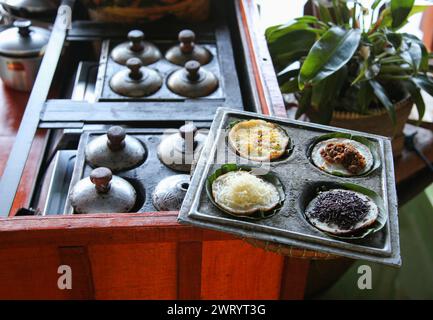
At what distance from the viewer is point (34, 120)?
1967 mm

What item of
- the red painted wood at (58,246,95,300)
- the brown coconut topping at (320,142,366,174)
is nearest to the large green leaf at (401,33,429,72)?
the brown coconut topping at (320,142,366,174)

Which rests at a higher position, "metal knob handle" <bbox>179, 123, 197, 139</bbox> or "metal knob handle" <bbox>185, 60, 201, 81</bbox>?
"metal knob handle" <bbox>185, 60, 201, 81</bbox>

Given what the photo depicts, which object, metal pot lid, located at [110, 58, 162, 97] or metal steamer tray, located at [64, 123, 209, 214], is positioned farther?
metal pot lid, located at [110, 58, 162, 97]

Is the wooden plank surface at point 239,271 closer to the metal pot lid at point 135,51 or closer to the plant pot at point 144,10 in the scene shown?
the metal pot lid at point 135,51

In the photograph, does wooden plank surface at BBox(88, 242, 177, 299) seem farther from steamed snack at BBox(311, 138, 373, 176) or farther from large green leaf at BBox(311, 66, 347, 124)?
large green leaf at BBox(311, 66, 347, 124)

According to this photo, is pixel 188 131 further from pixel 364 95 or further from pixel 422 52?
pixel 422 52

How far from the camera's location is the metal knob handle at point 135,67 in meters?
2.17

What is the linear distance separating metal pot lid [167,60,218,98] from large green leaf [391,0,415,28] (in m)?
0.81

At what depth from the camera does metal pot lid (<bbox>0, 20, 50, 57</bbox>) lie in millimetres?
2449

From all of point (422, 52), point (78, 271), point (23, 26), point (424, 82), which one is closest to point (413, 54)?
point (422, 52)

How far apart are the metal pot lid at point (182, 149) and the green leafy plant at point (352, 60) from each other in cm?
50
